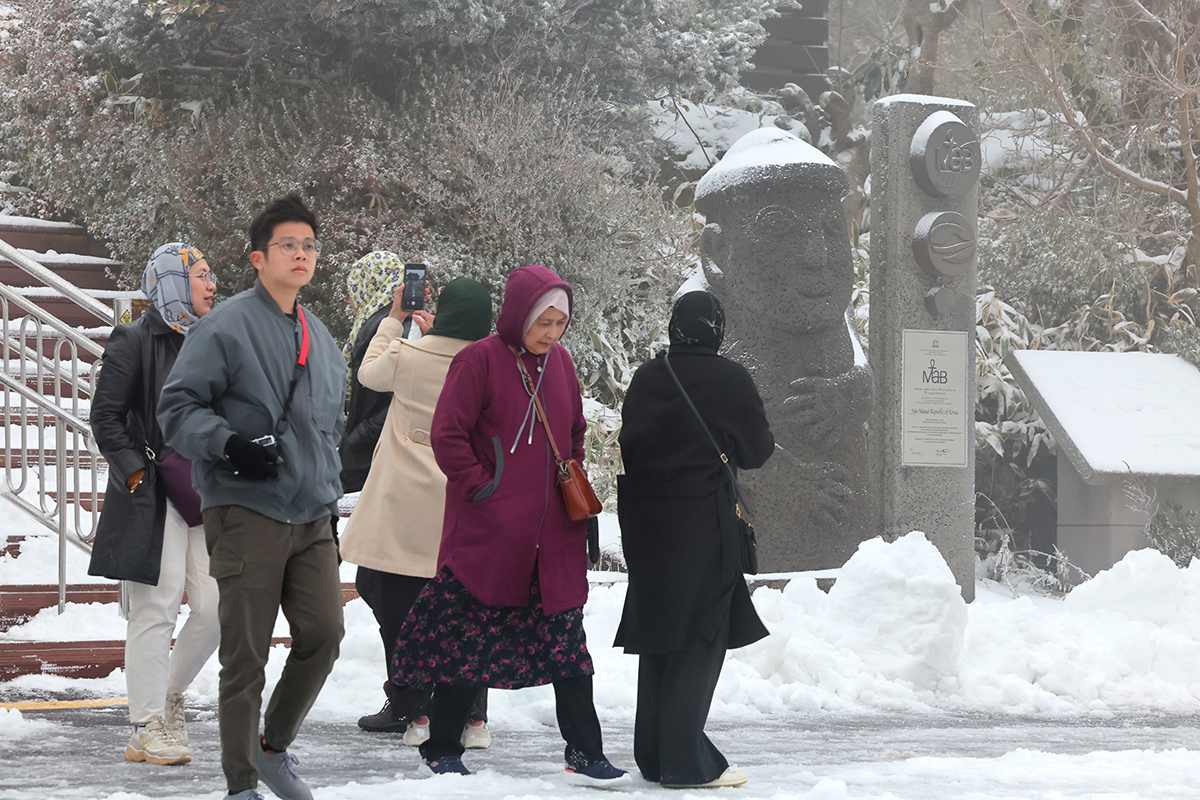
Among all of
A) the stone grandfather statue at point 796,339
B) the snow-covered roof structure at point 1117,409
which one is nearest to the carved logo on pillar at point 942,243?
the stone grandfather statue at point 796,339

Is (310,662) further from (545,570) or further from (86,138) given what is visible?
(86,138)

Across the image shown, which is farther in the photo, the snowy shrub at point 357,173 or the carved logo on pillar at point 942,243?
the snowy shrub at point 357,173

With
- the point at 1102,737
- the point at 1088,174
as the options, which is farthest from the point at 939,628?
the point at 1088,174

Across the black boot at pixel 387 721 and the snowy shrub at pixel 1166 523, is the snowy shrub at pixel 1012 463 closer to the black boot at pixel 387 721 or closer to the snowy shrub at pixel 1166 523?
the snowy shrub at pixel 1166 523

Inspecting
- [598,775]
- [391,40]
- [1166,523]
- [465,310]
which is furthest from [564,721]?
[391,40]

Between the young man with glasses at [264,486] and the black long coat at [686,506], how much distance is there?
1.10 metres

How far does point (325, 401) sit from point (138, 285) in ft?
30.4

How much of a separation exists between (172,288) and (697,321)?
1.92 m

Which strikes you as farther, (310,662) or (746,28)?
(746,28)

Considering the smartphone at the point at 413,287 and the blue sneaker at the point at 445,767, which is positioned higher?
the smartphone at the point at 413,287

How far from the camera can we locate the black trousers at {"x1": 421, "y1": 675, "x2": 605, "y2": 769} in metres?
4.45

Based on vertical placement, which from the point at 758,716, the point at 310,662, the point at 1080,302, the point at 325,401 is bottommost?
the point at 758,716

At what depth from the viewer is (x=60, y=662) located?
6273 millimetres

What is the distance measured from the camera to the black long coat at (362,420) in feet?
18.5
